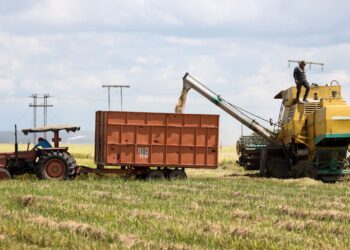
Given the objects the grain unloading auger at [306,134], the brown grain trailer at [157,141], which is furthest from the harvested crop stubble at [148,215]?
the grain unloading auger at [306,134]

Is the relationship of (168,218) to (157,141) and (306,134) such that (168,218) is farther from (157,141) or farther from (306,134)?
(306,134)

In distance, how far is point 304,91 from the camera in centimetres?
2367

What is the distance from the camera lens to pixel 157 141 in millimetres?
19469

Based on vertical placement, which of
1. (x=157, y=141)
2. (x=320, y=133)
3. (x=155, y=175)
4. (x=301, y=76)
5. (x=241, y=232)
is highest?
(x=301, y=76)

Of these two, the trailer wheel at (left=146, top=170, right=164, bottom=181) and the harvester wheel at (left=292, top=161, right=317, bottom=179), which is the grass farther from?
the harvester wheel at (left=292, top=161, right=317, bottom=179)

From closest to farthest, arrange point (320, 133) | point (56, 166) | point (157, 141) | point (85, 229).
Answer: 1. point (85, 229)
2. point (56, 166)
3. point (157, 141)
4. point (320, 133)

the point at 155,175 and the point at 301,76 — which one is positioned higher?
the point at 301,76

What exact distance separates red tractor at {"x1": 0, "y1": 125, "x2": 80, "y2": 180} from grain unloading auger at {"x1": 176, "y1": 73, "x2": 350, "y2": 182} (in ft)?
17.1

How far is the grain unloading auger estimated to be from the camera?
21.5 metres

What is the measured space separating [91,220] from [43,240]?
183 cm

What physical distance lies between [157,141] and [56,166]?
3086mm

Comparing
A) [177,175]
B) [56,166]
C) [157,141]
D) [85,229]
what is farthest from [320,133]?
[85,229]

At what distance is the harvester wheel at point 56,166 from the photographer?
18.4m

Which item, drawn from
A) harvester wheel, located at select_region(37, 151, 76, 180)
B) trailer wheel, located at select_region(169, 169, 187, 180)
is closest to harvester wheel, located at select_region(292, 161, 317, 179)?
trailer wheel, located at select_region(169, 169, 187, 180)
